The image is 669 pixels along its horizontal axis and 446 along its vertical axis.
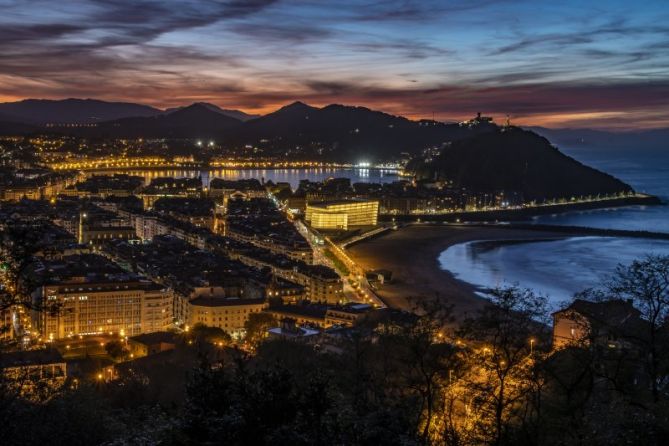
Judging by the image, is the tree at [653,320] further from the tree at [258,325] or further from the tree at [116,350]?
the tree at [116,350]

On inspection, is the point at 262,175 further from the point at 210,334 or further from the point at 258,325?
the point at 210,334

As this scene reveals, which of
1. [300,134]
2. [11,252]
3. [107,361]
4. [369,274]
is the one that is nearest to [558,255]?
[369,274]

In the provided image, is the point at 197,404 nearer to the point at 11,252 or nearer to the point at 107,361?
the point at 11,252

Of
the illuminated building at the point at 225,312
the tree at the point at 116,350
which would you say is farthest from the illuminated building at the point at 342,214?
the tree at the point at 116,350

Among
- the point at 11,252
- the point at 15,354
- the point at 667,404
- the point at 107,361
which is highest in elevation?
the point at 11,252

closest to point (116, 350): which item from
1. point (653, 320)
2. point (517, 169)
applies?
point (653, 320)

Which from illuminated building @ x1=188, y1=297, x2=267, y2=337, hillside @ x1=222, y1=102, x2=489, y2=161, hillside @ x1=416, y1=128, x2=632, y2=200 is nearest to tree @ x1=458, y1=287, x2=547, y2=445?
illuminated building @ x1=188, y1=297, x2=267, y2=337

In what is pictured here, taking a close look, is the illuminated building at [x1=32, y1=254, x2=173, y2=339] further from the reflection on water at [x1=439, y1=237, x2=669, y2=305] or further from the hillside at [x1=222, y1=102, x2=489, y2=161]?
the hillside at [x1=222, y1=102, x2=489, y2=161]
